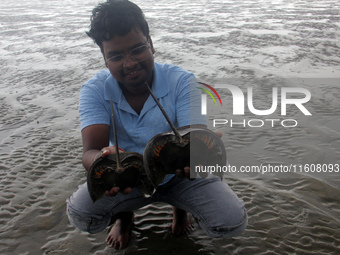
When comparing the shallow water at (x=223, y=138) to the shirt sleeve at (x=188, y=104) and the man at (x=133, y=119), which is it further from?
the shirt sleeve at (x=188, y=104)

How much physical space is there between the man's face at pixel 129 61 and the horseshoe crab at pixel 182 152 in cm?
43

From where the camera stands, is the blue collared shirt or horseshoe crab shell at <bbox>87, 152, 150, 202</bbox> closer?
horseshoe crab shell at <bbox>87, 152, 150, 202</bbox>

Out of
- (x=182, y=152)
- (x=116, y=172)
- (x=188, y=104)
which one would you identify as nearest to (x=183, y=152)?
(x=182, y=152)

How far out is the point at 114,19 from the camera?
1953mm

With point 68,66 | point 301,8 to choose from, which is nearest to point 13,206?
point 68,66

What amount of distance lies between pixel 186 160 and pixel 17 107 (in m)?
3.69

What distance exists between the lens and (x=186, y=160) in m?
1.75

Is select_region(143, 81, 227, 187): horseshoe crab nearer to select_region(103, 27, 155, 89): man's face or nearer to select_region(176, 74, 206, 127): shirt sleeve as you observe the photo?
select_region(176, 74, 206, 127): shirt sleeve

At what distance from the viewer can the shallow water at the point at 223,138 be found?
7.47ft

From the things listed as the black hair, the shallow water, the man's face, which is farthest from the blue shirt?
the shallow water

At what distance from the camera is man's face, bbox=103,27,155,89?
2018mm

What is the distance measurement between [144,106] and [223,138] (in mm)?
1654

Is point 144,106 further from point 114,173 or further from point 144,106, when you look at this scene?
point 114,173

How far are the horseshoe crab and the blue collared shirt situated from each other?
403mm
